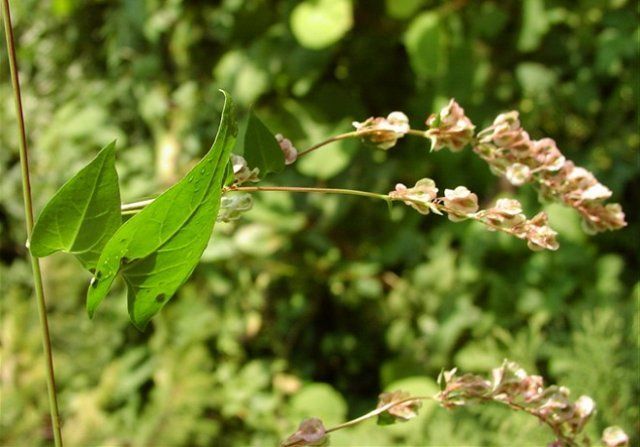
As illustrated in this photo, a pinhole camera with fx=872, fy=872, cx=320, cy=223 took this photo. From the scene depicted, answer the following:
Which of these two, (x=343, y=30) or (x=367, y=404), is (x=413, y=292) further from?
(x=343, y=30)

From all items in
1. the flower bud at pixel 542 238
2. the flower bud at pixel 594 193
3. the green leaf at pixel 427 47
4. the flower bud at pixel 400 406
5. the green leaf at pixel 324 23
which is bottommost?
the green leaf at pixel 427 47

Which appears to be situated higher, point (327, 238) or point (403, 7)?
point (403, 7)

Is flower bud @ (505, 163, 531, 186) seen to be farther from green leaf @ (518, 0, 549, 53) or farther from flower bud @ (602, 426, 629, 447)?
green leaf @ (518, 0, 549, 53)

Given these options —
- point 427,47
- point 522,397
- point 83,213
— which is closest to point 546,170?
point 522,397

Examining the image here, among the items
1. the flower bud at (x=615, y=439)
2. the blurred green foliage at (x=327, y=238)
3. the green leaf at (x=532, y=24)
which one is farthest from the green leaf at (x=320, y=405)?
the flower bud at (x=615, y=439)

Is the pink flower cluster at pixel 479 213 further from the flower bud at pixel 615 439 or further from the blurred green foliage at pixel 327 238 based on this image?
the blurred green foliage at pixel 327 238

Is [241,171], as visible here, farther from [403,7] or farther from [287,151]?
[403,7]

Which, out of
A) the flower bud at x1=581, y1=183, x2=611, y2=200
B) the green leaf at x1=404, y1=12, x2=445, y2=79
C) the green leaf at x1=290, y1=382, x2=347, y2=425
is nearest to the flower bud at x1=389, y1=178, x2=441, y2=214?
the flower bud at x1=581, y1=183, x2=611, y2=200
